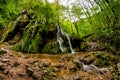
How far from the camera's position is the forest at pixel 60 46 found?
454 inches

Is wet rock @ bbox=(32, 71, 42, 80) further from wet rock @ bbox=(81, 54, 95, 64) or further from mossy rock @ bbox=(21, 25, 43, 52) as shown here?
mossy rock @ bbox=(21, 25, 43, 52)

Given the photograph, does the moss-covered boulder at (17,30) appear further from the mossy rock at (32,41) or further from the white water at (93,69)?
the white water at (93,69)

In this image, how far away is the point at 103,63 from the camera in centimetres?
1412

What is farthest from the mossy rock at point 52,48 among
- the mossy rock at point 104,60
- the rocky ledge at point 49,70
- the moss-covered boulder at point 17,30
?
the moss-covered boulder at point 17,30

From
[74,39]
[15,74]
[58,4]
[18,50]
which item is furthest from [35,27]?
[15,74]

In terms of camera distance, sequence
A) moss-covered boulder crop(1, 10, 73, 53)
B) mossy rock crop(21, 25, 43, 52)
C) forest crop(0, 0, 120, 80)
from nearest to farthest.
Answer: forest crop(0, 0, 120, 80) → mossy rock crop(21, 25, 43, 52) → moss-covered boulder crop(1, 10, 73, 53)

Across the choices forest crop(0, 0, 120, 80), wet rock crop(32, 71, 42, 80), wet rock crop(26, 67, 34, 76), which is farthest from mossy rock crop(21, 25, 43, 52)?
wet rock crop(32, 71, 42, 80)

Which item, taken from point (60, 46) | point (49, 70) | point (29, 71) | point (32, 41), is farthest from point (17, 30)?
point (29, 71)

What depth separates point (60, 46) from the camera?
17.1 meters

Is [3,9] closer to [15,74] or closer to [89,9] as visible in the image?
[89,9]

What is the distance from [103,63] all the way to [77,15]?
11564 millimetres

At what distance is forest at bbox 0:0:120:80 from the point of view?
37.8 ft

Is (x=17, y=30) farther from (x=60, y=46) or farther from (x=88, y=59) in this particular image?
(x=88, y=59)

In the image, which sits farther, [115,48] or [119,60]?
[115,48]
